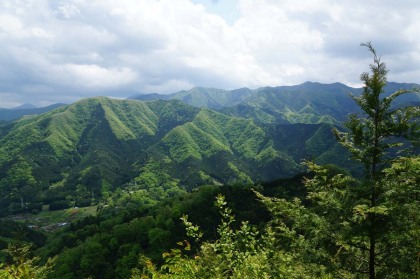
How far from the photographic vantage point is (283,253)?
12.9 m

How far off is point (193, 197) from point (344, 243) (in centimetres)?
16434

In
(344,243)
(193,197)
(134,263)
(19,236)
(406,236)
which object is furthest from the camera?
(193,197)

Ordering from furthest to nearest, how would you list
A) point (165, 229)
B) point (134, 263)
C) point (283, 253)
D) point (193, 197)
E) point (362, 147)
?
point (193, 197) → point (165, 229) → point (134, 263) → point (283, 253) → point (362, 147)

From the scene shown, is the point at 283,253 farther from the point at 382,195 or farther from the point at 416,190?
the point at 416,190

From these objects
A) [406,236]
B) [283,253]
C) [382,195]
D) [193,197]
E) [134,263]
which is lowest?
[134,263]

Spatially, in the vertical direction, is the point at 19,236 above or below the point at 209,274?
above

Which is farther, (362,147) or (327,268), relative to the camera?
(362,147)

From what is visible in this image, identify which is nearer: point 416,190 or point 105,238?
point 416,190

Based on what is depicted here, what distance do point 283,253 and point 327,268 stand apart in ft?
7.84

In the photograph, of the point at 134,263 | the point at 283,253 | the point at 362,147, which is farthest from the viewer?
the point at 134,263

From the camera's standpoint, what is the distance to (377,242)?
11078 mm

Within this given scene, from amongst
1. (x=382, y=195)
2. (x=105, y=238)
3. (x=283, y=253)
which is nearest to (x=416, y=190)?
(x=382, y=195)

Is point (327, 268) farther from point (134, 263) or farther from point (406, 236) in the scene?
point (134, 263)

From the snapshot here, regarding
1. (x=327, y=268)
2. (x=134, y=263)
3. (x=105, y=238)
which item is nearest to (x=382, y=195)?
(x=327, y=268)
